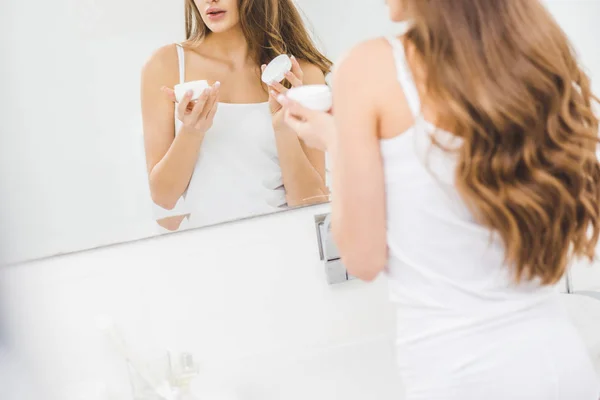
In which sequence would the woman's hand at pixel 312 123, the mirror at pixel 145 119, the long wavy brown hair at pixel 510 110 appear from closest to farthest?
1. the long wavy brown hair at pixel 510 110
2. the woman's hand at pixel 312 123
3. the mirror at pixel 145 119

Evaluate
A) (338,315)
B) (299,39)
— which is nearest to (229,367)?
(338,315)

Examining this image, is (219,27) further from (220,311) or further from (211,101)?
(220,311)

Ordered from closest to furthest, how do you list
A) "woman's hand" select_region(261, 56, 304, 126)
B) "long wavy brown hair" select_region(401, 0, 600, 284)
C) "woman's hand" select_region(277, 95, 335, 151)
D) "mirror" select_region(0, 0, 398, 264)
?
"long wavy brown hair" select_region(401, 0, 600, 284)
"woman's hand" select_region(277, 95, 335, 151)
"mirror" select_region(0, 0, 398, 264)
"woman's hand" select_region(261, 56, 304, 126)

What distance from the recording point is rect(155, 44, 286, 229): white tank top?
1.44 metres

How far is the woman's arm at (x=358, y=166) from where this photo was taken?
77 centimetres

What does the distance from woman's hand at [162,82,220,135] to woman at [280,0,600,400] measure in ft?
1.96

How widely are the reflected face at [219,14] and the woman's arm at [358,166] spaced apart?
688mm

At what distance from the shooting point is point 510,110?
74 cm

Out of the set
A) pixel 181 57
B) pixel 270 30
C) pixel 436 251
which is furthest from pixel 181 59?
pixel 436 251

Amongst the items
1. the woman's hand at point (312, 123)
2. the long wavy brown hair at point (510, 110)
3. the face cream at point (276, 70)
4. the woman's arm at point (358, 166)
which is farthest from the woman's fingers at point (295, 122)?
the face cream at point (276, 70)

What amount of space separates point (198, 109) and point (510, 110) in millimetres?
808

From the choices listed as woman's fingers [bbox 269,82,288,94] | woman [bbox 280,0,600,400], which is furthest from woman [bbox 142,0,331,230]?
woman [bbox 280,0,600,400]

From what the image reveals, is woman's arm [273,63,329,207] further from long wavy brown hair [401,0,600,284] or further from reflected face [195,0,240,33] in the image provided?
long wavy brown hair [401,0,600,284]

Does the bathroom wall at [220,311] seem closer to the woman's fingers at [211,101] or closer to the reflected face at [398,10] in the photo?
the woman's fingers at [211,101]
